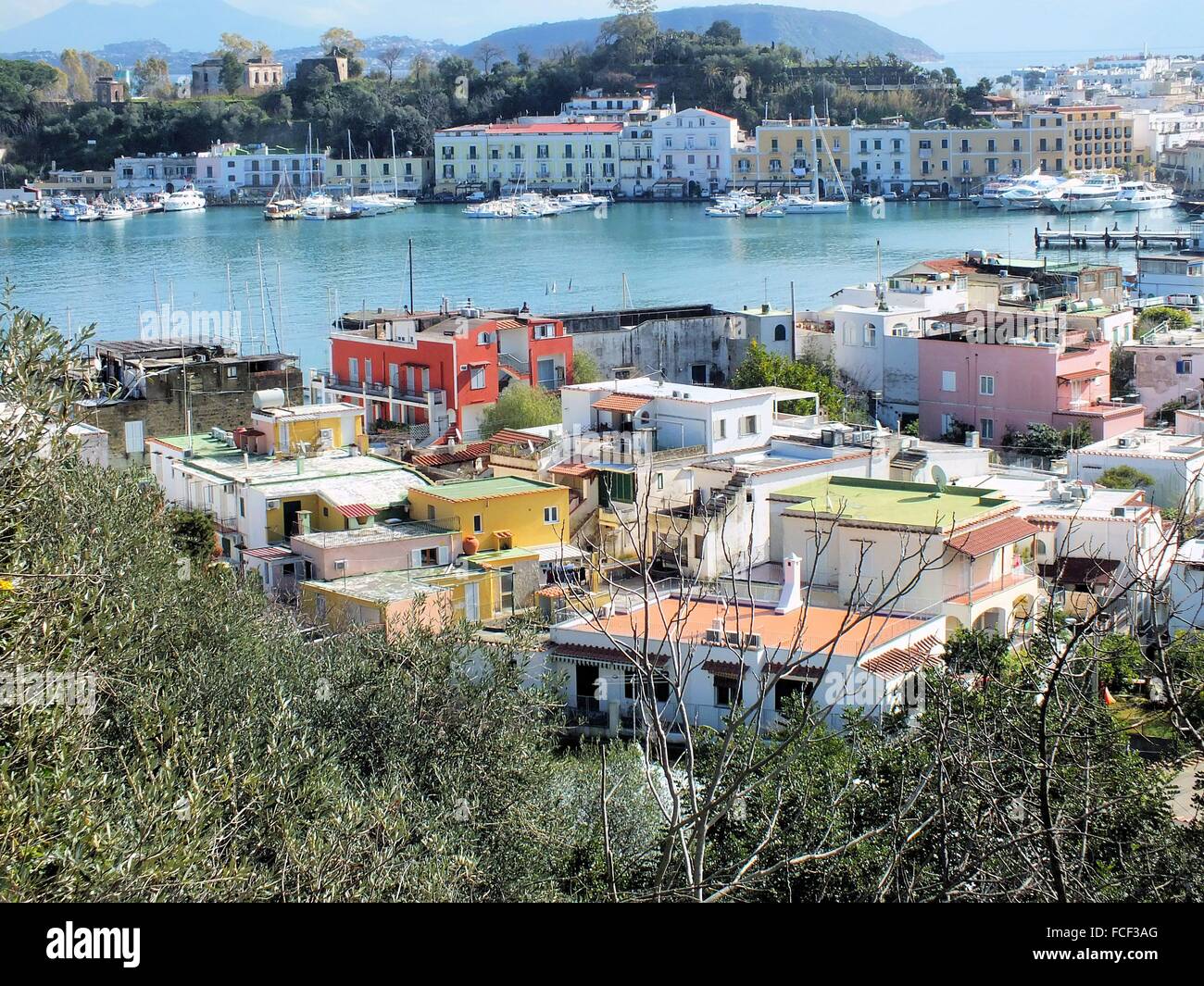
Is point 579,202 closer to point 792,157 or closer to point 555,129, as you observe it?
point 555,129

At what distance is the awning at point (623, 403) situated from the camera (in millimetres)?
6344

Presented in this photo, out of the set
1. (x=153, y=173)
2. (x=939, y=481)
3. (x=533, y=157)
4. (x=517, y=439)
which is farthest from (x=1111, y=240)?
(x=153, y=173)

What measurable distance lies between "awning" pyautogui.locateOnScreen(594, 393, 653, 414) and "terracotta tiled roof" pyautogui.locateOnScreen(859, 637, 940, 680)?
2.23 metres

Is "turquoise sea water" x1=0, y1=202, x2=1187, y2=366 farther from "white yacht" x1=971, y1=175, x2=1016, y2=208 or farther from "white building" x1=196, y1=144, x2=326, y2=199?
"white building" x1=196, y1=144, x2=326, y2=199

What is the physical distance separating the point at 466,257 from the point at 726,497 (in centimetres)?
1736

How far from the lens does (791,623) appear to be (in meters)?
4.42

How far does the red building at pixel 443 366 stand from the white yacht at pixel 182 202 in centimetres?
2289

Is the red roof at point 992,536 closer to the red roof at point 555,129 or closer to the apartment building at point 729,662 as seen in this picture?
the apartment building at point 729,662

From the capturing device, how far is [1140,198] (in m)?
27.6

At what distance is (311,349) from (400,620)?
8.98 metres

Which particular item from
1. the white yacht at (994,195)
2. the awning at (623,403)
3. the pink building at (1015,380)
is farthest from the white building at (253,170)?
the awning at (623,403)
